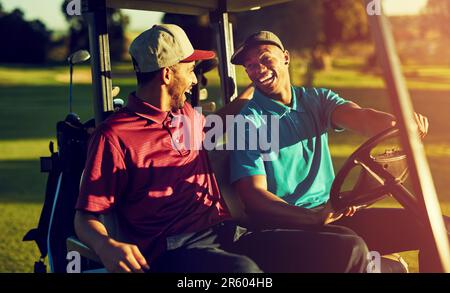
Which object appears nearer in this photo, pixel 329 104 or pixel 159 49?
pixel 159 49

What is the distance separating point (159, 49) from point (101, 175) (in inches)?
21.6

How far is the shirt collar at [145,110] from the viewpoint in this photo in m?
3.13

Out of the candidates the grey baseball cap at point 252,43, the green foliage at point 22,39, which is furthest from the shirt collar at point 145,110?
the green foliage at point 22,39

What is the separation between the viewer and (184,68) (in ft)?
10.5

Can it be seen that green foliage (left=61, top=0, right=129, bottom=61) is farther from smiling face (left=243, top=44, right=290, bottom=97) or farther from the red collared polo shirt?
the red collared polo shirt

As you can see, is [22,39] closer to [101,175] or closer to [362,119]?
[362,119]

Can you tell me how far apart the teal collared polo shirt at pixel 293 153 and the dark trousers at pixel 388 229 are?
0.20m

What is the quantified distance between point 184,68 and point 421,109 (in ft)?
70.6

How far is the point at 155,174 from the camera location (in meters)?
3.04

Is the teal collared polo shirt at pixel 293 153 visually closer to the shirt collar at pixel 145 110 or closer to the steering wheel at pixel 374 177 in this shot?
the steering wheel at pixel 374 177

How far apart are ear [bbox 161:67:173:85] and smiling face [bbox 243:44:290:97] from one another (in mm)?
608

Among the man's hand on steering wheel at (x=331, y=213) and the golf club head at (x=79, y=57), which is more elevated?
the golf club head at (x=79, y=57)

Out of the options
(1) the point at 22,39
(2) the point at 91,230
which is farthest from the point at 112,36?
(2) the point at 91,230

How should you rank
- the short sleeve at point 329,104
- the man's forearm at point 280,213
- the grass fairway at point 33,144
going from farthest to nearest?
1. the grass fairway at point 33,144
2. the short sleeve at point 329,104
3. the man's forearm at point 280,213
